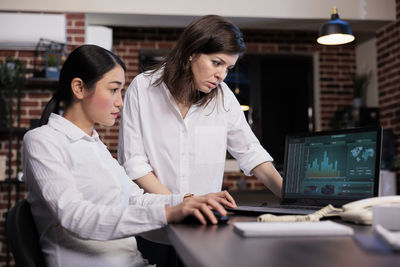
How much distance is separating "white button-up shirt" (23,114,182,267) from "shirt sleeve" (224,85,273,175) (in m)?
0.64

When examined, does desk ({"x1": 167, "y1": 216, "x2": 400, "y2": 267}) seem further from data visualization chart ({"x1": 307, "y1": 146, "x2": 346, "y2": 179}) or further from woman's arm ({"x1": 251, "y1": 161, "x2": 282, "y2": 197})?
woman's arm ({"x1": 251, "y1": 161, "x2": 282, "y2": 197})

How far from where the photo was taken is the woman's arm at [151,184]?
178 cm

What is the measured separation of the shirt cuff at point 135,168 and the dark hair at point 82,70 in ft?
1.31

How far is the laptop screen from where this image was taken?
4.95 ft

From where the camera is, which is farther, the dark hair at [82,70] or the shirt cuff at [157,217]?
the dark hair at [82,70]

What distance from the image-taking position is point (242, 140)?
2.06 metres

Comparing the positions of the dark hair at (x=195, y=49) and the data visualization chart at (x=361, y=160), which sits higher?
the dark hair at (x=195, y=49)

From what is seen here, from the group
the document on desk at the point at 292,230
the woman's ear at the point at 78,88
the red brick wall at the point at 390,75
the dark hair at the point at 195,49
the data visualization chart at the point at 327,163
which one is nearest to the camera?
the document on desk at the point at 292,230

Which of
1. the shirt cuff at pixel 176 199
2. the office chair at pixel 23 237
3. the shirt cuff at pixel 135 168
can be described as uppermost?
the shirt cuff at pixel 135 168

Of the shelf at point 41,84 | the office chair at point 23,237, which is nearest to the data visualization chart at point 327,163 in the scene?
the office chair at point 23,237

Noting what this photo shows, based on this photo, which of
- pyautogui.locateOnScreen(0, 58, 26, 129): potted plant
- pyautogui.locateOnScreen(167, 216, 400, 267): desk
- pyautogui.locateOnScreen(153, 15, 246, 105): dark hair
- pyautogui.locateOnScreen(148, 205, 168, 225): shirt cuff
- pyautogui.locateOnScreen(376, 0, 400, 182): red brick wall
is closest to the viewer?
pyautogui.locateOnScreen(167, 216, 400, 267): desk

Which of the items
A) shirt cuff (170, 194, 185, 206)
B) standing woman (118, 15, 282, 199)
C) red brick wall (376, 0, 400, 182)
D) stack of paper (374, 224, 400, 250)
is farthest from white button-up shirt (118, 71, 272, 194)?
red brick wall (376, 0, 400, 182)

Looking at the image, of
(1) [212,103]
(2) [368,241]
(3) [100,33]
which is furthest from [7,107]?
(2) [368,241]

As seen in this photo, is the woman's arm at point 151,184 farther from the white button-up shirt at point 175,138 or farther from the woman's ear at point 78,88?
the woman's ear at point 78,88
